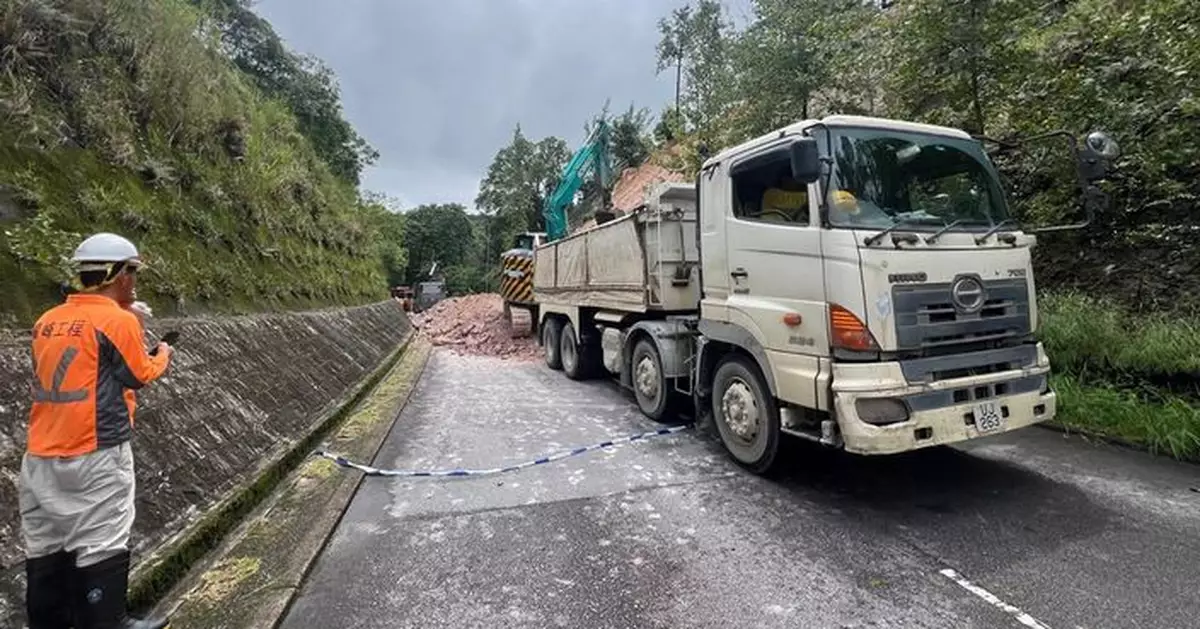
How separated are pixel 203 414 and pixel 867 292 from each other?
4.41 metres

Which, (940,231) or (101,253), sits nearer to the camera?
(101,253)

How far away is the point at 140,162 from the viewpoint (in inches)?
210

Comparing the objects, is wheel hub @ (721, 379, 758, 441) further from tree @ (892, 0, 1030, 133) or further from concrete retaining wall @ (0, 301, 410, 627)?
tree @ (892, 0, 1030, 133)

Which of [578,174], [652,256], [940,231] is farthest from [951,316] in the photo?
[578,174]

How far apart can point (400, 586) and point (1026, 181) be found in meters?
8.13

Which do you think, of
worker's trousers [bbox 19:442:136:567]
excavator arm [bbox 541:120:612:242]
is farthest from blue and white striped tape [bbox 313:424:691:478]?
excavator arm [bbox 541:120:612:242]

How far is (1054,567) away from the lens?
294cm

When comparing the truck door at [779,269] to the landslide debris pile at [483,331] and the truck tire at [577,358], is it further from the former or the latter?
the landslide debris pile at [483,331]

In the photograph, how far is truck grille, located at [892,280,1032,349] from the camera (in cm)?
358

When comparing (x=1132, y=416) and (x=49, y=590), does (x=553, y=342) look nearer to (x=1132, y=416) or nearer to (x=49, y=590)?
(x=1132, y=416)

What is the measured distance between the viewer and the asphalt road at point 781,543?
266cm

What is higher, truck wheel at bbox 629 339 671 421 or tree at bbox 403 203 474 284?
tree at bbox 403 203 474 284

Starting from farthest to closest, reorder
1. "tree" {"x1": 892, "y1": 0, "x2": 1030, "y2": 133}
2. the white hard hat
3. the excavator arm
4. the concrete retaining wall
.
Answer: the excavator arm < "tree" {"x1": 892, "y1": 0, "x2": 1030, "y2": 133} < the concrete retaining wall < the white hard hat

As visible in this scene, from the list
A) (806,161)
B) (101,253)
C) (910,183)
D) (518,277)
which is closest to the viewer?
(101,253)
